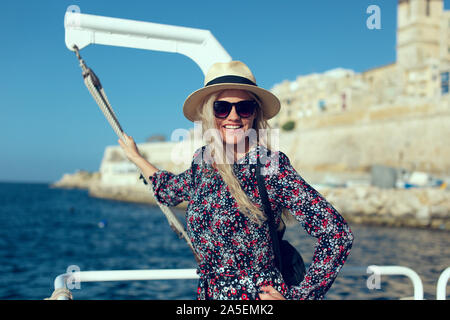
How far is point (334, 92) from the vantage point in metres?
58.6

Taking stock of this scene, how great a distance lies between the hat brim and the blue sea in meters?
5.77

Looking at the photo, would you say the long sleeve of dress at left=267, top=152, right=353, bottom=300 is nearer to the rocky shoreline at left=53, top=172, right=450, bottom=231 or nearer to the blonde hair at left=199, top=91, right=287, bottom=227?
the blonde hair at left=199, top=91, right=287, bottom=227

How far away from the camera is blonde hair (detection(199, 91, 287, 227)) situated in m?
1.69

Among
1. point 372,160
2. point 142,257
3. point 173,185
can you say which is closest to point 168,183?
point 173,185

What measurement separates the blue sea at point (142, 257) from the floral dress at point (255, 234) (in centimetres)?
591

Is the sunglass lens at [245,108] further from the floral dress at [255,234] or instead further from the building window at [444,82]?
the building window at [444,82]

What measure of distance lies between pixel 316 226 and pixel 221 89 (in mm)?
734

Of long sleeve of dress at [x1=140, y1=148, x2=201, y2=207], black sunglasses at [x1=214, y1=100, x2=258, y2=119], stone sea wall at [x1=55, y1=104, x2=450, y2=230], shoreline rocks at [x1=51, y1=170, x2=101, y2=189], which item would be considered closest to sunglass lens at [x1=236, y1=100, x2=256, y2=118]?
black sunglasses at [x1=214, y1=100, x2=258, y2=119]

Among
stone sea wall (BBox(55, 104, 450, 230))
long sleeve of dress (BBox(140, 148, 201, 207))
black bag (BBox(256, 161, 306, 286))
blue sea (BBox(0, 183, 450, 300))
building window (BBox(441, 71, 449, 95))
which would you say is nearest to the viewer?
black bag (BBox(256, 161, 306, 286))

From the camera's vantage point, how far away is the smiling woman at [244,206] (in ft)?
5.43

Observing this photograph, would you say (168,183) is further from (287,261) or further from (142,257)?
(142,257)

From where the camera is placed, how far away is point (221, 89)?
6.31 feet

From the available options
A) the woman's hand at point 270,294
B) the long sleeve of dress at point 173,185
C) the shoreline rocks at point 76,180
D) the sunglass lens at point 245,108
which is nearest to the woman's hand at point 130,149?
the long sleeve of dress at point 173,185
